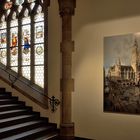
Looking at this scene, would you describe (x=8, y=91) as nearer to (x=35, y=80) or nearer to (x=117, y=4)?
(x=35, y=80)

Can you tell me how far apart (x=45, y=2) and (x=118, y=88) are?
2.83 meters

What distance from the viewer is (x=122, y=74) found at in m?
4.58

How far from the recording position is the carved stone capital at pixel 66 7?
5078 millimetres

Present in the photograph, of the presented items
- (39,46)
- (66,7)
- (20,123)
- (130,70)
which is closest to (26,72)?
(39,46)


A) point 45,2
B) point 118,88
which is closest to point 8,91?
point 45,2

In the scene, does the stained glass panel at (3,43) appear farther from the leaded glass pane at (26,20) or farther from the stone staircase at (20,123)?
the stone staircase at (20,123)

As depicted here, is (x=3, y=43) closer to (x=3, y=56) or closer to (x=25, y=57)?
(x=3, y=56)

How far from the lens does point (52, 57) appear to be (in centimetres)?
560

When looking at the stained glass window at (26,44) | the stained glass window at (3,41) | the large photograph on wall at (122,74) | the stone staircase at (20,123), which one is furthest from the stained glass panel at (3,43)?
the large photograph on wall at (122,74)

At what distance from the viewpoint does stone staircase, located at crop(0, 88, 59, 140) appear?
4672 mm

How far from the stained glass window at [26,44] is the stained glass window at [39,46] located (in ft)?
0.85

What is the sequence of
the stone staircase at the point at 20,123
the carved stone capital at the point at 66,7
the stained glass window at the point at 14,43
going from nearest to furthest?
the stone staircase at the point at 20,123, the carved stone capital at the point at 66,7, the stained glass window at the point at 14,43

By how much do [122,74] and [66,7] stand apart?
6.23 feet

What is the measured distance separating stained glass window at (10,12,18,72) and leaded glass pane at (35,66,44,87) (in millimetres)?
823
